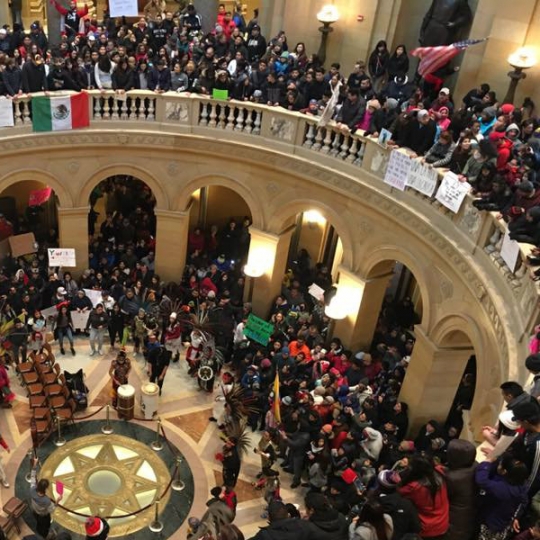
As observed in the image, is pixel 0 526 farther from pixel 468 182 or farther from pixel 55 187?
pixel 468 182

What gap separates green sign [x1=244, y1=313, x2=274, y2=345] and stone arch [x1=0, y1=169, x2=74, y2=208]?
6378 mm

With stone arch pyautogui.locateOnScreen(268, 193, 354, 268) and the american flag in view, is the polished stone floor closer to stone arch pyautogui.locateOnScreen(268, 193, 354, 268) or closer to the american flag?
stone arch pyautogui.locateOnScreen(268, 193, 354, 268)

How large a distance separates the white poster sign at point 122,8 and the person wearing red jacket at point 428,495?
47.3ft

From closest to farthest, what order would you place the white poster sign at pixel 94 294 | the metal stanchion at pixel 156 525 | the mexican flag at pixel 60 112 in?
the metal stanchion at pixel 156 525 → the mexican flag at pixel 60 112 → the white poster sign at pixel 94 294

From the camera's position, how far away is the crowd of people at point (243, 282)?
45.0 ft

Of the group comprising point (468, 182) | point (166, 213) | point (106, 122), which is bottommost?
point (166, 213)

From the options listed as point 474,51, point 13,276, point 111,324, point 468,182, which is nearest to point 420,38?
point 474,51

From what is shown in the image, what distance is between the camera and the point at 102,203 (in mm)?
23688

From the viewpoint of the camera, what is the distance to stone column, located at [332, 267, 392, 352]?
59.0 ft

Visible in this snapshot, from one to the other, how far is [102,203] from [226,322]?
26.7 ft

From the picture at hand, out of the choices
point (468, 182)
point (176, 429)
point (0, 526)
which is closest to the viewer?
point (0, 526)

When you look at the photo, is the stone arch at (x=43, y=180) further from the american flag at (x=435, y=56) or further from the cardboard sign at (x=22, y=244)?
the american flag at (x=435, y=56)

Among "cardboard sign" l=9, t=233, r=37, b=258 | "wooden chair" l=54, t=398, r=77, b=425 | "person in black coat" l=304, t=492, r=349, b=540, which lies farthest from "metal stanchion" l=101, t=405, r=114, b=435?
"person in black coat" l=304, t=492, r=349, b=540

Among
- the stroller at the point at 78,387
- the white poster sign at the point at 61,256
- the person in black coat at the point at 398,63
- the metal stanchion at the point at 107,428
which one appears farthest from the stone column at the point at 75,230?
the person in black coat at the point at 398,63
